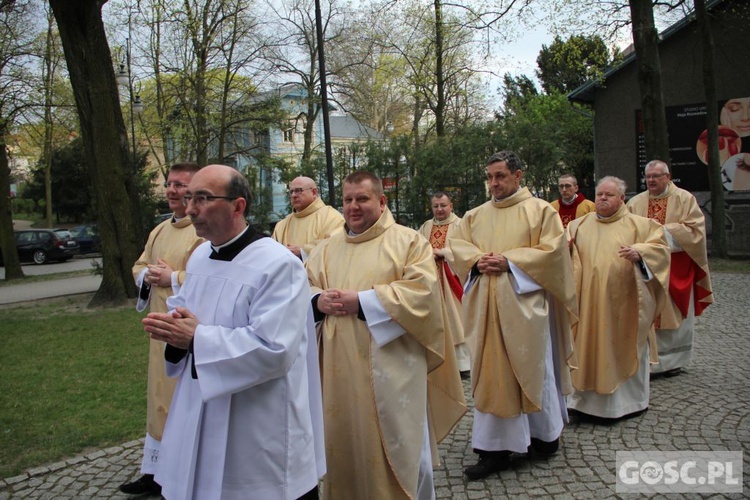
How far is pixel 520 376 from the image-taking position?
4.49 m

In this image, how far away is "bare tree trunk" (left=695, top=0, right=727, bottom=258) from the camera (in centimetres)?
1579

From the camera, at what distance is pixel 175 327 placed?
2.56 metres

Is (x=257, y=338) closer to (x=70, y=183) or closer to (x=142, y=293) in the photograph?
(x=142, y=293)

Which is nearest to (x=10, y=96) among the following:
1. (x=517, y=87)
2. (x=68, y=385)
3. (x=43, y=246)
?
(x=43, y=246)

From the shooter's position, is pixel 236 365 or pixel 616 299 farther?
pixel 616 299

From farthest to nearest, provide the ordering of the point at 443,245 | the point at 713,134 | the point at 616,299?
the point at 713,134
the point at 443,245
the point at 616,299

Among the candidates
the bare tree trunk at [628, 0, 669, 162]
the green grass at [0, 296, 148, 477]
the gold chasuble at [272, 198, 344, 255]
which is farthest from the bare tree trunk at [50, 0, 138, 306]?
the bare tree trunk at [628, 0, 669, 162]

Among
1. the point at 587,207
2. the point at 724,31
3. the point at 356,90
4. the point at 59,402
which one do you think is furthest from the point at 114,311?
the point at 356,90

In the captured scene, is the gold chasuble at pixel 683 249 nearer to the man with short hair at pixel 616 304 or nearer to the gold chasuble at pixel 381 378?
the man with short hair at pixel 616 304

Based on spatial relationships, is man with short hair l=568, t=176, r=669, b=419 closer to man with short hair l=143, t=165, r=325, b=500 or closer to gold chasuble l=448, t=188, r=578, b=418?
gold chasuble l=448, t=188, r=578, b=418

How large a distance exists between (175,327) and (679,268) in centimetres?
612

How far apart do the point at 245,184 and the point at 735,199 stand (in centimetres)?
1866

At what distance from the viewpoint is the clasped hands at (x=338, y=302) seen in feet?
11.3

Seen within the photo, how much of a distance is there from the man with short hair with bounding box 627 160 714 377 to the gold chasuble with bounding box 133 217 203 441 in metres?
5.05
